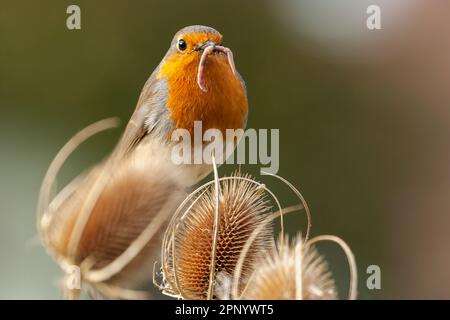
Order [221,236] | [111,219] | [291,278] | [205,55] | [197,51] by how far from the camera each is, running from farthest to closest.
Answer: [197,51] < [205,55] < [221,236] < [111,219] < [291,278]

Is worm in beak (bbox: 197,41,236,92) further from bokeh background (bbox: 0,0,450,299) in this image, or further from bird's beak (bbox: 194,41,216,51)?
bokeh background (bbox: 0,0,450,299)

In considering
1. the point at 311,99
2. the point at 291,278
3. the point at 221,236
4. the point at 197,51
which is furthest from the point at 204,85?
the point at 311,99

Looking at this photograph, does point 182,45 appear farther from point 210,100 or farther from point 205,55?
point 210,100

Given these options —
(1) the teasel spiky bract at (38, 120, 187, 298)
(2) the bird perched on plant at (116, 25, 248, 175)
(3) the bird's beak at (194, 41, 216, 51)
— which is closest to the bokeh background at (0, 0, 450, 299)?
(2) the bird perched on plant at (116, 25, 248, 175)

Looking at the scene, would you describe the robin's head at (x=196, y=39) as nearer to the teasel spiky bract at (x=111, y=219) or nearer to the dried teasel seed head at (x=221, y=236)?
the dried teasel seed head at (x=221, y=236)

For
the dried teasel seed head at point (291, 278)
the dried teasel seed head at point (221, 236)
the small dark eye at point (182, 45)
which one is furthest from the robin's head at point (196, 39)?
the dried teasel seed head at point (291, 278)

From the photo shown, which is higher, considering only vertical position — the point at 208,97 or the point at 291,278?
the point at 208,97

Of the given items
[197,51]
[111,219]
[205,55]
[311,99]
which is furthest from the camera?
[311,99]
